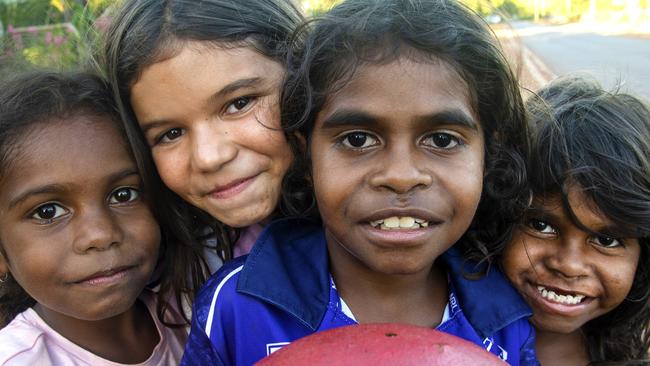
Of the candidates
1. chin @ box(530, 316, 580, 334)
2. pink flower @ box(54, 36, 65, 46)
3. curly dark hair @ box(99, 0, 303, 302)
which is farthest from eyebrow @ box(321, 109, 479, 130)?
pink flower @ box(54, 36, 65, 46)

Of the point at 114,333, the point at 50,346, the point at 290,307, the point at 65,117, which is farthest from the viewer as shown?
the point at 114,333

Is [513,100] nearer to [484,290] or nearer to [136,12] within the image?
[484,290]

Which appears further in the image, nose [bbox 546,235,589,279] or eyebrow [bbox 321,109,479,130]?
nose [bbox 546,235,589,279]

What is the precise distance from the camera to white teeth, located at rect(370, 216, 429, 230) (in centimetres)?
161

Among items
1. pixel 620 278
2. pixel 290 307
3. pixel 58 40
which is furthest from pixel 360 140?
pixel 58 40

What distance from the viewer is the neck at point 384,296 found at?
6.02 ft

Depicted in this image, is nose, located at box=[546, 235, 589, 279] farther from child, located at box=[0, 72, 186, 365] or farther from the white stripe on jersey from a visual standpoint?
child, located at box=[0, 72, 186, 365]

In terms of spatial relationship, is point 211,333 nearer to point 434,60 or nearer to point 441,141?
point 441,141

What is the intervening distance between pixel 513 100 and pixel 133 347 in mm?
1564

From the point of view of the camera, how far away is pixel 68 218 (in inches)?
75.1

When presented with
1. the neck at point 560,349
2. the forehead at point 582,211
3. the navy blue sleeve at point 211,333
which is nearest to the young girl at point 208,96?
the navy blue sleeve at point 211,333

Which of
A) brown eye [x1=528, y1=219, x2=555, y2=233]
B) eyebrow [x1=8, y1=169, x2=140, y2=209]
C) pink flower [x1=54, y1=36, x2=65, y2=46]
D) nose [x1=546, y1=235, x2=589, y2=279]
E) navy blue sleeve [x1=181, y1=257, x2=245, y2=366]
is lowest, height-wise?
pink flower [x1=54, y1=36, x2=65, y2=46]

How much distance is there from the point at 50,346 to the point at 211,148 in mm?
877

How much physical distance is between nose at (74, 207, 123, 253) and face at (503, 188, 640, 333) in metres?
1.29
